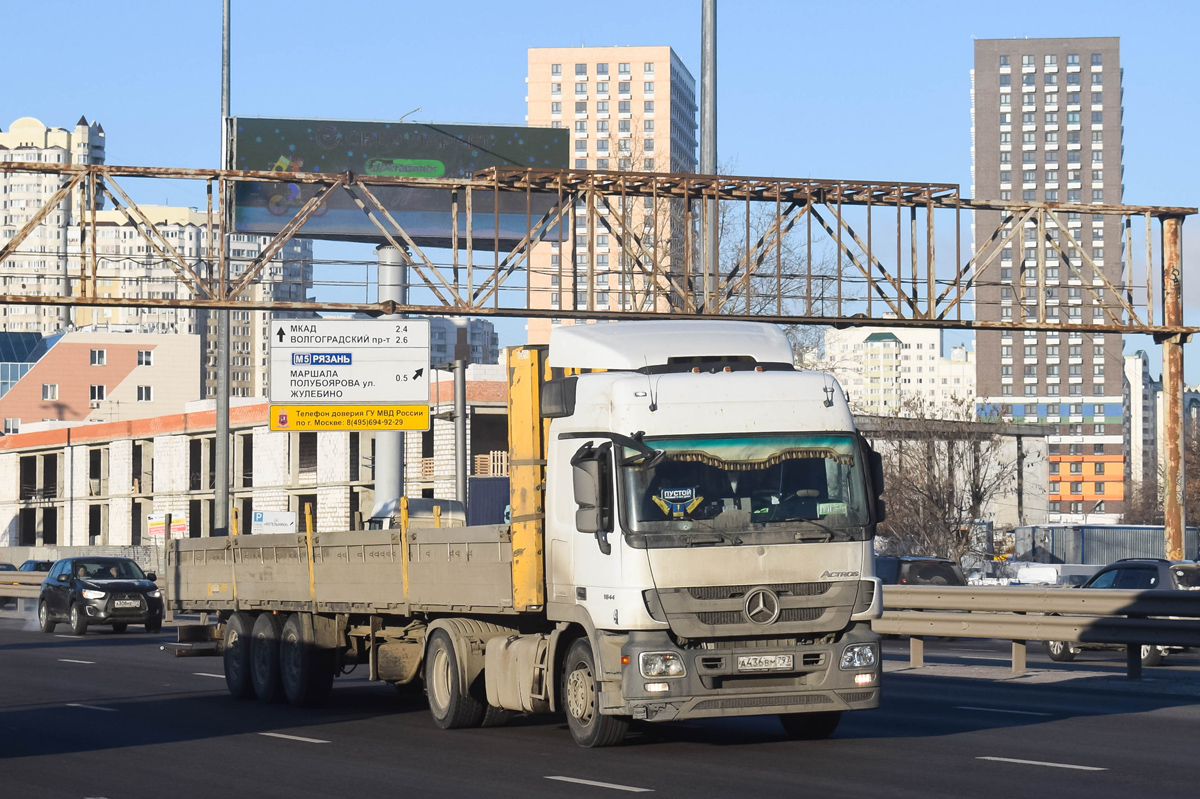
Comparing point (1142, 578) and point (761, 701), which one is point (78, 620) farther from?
point (761, 701)

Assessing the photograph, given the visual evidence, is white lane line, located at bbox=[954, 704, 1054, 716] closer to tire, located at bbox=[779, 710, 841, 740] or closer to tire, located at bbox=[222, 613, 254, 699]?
tire, located at bbox=[779, 710, 841, 740]

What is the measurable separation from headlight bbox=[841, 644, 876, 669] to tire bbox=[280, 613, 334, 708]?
6611 mm

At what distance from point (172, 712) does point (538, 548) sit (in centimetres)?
562

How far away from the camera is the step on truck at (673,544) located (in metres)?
11.8

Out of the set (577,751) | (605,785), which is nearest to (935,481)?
(577,751)

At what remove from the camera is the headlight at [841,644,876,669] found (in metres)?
11.9

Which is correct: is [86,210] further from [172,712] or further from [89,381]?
[89,381]

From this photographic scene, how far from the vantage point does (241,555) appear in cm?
1850

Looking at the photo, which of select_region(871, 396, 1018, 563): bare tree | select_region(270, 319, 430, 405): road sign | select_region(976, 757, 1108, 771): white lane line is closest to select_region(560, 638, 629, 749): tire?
select_region(976, 757, 1108, 771): white lane line

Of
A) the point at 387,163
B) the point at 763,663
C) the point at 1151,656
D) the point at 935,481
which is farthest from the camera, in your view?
the point at 387,163

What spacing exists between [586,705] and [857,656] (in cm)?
204

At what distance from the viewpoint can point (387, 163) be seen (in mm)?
65688

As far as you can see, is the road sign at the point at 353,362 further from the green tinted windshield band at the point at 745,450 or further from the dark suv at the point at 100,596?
the green tinted windshield band at the point at 745,450

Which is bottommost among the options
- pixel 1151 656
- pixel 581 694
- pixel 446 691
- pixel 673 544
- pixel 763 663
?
pixel 1151 656
